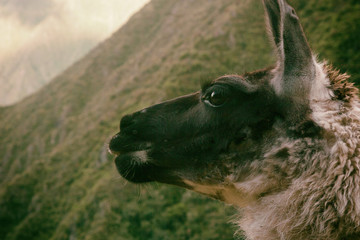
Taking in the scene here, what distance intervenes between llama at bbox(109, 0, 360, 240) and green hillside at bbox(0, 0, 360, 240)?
53 centimetres

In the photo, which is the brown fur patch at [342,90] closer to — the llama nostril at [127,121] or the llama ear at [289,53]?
the llama ear at [289,53]

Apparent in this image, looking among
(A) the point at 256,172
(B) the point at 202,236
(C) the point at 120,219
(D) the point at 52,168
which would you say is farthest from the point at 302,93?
(D) the point at 52,168

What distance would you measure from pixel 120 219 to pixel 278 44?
9.24m

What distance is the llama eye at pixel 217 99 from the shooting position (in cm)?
265

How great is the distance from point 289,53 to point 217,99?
79cm

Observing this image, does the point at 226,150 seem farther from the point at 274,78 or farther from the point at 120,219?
the point at 120,219

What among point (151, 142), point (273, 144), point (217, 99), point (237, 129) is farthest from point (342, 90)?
point (151, 142)

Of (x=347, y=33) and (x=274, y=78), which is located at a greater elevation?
(x=274, y=78)

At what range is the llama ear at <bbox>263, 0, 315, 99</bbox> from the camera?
2197mm

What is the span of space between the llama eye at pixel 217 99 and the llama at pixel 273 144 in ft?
0.03

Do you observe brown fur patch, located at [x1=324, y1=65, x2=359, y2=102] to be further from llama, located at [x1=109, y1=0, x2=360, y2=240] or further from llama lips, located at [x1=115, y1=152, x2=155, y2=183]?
llama lips, located at [x1=115, y1=152, x2=155, y2=183]

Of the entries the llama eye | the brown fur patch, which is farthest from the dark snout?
the brown fur patch

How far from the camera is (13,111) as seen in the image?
125 feet

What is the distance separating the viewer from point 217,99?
2.67 metres
